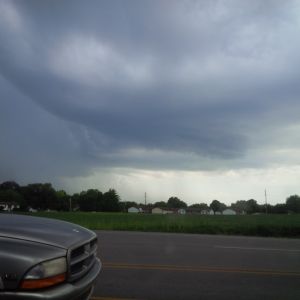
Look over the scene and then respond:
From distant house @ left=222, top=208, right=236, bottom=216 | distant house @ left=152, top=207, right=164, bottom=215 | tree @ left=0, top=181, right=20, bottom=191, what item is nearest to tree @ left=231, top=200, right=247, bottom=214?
distant house @ left=222, top=208, right=236, bottom=216

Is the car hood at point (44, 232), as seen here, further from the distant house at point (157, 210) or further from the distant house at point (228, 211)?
the distant house at point (157, 210)

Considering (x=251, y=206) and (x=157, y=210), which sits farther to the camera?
(x=157, y=210)

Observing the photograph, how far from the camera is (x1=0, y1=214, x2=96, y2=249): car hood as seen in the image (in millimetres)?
4070

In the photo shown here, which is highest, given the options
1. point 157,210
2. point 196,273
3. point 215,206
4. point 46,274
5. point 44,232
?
point 215,206

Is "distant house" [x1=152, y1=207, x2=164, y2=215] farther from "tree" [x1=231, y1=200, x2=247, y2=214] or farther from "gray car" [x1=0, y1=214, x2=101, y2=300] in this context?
"gray car" [x1=0, y1=214, x2=101, y2=300]

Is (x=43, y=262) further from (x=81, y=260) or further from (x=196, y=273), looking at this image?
(x=196, y=273)

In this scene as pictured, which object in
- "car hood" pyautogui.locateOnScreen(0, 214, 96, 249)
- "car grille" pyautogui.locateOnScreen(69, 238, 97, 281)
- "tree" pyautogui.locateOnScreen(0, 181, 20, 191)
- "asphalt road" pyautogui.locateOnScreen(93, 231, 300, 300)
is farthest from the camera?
"tree" pyautogui.locateOnScreen(0, 181, 20, 191)

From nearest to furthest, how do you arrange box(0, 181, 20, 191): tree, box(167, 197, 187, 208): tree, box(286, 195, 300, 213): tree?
box(0, 181, 20, 191): tree → box(286, 195, 300, 213): tree → box(167, 197, 187, 208): tree

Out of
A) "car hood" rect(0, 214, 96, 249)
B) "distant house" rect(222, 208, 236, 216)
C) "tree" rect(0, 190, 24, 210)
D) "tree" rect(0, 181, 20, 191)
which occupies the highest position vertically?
"distant house" rect(222, 208, 236, 216)

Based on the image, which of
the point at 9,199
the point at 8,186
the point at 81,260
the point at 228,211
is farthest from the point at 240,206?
the point at 81,260

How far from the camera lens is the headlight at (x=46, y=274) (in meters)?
3.69

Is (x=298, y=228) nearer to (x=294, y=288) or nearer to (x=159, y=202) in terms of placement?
(x=294, y=288)

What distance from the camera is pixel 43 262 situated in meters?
3.79

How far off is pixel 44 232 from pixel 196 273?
5.64 m
